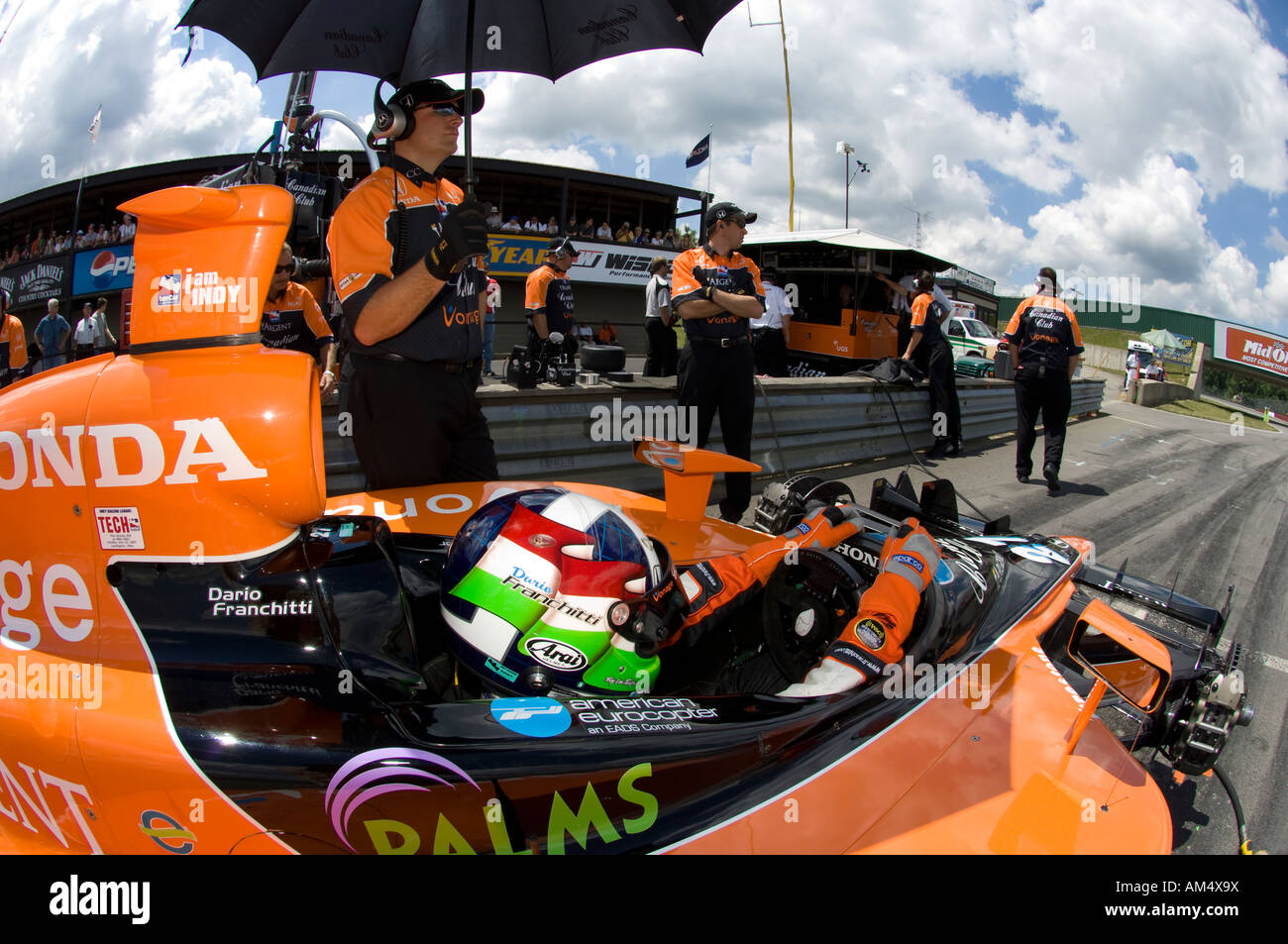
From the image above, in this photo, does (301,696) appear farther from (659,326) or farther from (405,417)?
(659,326)

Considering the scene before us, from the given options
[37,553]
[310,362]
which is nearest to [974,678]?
[310,362]

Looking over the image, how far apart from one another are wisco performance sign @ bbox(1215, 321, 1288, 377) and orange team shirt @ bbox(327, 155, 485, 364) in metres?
48.4

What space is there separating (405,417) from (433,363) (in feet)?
0.75

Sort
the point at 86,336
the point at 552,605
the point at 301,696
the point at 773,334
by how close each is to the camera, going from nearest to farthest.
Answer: the point at 301,696
the point at 552,605
the point at 773,334
the point at 86,336

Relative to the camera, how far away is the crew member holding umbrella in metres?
2.69

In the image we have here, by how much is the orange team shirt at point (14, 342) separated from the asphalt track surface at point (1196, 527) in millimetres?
8585

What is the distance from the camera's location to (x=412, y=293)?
8.78ft

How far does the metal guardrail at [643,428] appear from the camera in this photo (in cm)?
514

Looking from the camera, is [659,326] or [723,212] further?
[659,326]

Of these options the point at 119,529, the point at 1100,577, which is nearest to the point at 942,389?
the point at 1100,577

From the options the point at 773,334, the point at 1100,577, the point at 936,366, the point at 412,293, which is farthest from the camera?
the point at 773,334

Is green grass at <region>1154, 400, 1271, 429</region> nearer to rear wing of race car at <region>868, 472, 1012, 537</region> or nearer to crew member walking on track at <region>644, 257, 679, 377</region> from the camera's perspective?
crew member walking on track at <region>644, 257, 679, 377</region>

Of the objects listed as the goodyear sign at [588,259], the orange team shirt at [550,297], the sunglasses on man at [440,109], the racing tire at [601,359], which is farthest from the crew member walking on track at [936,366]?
the goodyear sign at [588,259]

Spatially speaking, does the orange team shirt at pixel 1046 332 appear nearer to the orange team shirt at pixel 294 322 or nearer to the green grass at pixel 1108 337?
the orange team shirt at pixel 294 322
